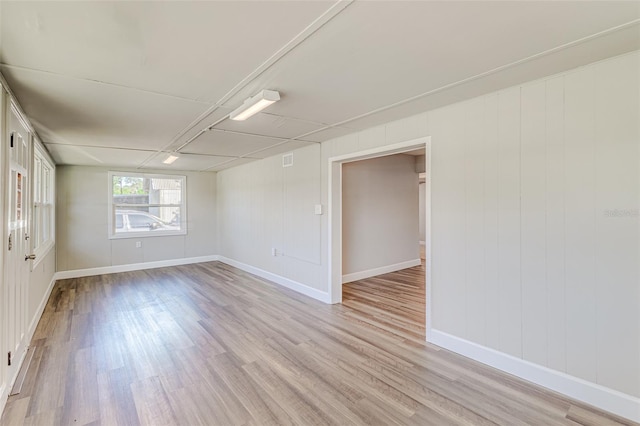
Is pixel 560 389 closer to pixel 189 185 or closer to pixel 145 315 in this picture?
pixel 145 315

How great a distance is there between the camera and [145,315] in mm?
4020

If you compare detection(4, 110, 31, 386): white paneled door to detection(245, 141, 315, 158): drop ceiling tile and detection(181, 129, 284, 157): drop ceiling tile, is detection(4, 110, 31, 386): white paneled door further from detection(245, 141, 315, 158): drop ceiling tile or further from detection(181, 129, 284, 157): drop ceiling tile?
detection(245, 141, 315, 158): drop ceiling tile

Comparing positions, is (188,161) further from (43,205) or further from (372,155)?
(372,155)

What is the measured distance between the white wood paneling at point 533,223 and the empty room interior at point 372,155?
0.05 ft

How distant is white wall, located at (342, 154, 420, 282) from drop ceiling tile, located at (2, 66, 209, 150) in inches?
125

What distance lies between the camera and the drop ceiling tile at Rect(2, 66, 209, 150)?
2.31 meters

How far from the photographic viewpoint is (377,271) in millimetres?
6109

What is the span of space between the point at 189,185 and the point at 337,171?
15.7 ft

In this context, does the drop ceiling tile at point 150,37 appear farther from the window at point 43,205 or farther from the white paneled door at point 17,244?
the window at point 43,205

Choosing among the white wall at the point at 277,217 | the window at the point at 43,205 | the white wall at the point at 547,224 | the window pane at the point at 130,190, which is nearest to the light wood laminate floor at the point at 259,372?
the white wall at the point at 547,224

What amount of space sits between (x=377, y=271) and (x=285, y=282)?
1.92m

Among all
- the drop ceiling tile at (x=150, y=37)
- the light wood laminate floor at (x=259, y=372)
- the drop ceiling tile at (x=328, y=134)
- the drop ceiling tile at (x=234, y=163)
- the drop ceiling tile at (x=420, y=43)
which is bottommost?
the light wood laminate floor at (x=259, y=372)

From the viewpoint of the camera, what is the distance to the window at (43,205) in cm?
398

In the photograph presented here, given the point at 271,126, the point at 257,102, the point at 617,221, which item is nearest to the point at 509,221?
the point at 617,221
